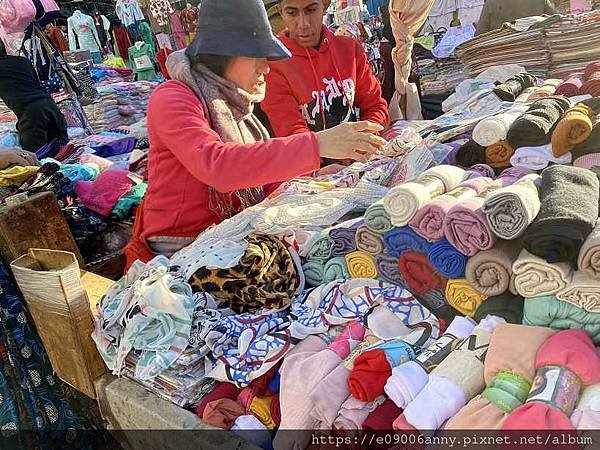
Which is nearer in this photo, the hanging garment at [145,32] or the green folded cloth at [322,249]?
the green folded cloth at [322,249]

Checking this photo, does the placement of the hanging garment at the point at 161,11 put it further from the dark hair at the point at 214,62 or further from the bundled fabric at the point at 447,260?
the bundled fabric at the point at 447,260

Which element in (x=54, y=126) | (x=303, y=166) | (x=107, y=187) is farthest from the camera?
(x=54, y=126)

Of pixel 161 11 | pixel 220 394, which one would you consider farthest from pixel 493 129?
pixel 161 11

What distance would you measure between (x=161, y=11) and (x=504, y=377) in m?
8.34

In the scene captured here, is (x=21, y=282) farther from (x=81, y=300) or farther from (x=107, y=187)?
(x=107, y=187)

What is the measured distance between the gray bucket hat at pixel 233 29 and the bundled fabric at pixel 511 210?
101 cm

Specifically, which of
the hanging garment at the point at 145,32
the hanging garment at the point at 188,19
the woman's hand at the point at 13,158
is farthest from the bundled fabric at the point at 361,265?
the hanging garment at the point at 145,32

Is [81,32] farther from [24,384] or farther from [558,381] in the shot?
[558,381]

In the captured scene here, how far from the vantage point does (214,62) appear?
195cm

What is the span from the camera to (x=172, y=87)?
1.88 m

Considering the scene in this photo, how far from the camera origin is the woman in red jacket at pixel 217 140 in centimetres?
168

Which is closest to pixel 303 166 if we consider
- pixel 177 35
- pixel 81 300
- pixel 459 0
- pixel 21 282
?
pixel 81 300

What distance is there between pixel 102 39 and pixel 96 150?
7.36 m

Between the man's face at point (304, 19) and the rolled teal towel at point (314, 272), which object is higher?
the man's face at point (304, 19)
